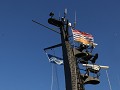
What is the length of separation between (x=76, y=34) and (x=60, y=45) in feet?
5.89

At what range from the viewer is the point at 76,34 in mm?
33125

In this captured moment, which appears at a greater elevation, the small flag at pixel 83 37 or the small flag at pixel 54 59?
the small flag at pixel 83 37

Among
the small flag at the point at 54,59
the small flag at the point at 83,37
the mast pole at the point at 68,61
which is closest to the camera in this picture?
the mast pole at the point at 68,61

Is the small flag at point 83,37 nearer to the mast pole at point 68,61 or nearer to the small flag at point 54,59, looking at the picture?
the mast pole at point 68,61

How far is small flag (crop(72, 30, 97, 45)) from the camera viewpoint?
3306 centimetres

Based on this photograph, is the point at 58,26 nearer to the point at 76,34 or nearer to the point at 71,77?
the point at 76,34

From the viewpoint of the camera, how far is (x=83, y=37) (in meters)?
33.8

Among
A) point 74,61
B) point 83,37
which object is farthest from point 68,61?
point 83,37

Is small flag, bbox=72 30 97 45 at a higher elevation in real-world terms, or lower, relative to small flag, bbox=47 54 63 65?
higher

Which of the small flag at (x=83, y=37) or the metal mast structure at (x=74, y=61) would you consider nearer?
the metal mast structure at (x=74, y=61)

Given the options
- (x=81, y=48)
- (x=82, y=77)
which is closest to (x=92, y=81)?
(x=82, y=77)

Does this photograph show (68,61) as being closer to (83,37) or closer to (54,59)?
(54,59)

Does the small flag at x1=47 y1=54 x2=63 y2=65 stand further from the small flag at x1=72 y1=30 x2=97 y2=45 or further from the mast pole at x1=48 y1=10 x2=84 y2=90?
the small flag at x1=72 y1=30 x2=97 y2=45

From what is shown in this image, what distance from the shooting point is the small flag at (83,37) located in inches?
1302
